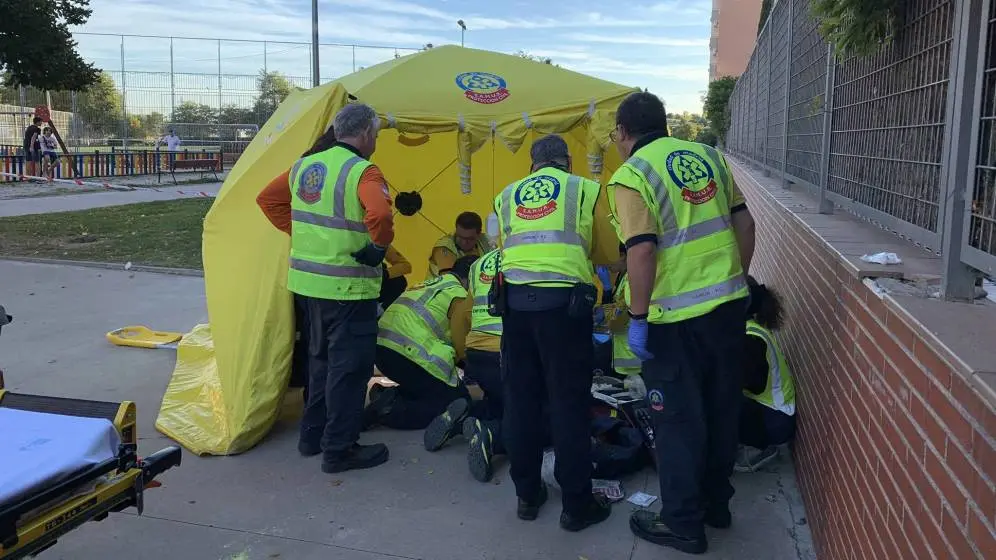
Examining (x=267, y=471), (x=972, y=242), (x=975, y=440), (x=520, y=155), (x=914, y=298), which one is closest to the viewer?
(x=975, y=440)

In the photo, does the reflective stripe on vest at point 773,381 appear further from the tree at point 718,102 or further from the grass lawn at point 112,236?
the tree at point 718,102

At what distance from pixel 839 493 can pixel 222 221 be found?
13.1 feet

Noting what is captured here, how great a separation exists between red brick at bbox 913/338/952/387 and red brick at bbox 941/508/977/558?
12.0 inches

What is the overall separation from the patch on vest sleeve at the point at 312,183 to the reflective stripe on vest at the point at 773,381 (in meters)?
2.45

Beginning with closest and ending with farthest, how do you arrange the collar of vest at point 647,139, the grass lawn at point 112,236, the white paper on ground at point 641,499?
the collar of vest at point 647,139
the white paper on ground at point 641,499
the grass lawn at point 112,236

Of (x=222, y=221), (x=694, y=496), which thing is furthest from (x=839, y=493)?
(x=222, y=221)

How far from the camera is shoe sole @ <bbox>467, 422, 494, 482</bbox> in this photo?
4.42 metres

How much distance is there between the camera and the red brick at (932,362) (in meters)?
1.87

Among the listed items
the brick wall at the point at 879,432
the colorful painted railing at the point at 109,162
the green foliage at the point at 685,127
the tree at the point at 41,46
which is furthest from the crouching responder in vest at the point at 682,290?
the colorful painted railing at the point at 109,162

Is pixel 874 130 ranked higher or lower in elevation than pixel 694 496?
higher

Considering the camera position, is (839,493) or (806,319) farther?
(806,319)

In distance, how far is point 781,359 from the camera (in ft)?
14.0

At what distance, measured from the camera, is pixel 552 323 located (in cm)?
365

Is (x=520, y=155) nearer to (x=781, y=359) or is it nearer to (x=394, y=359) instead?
(x=394, y=359)
